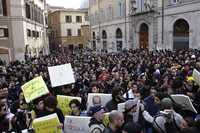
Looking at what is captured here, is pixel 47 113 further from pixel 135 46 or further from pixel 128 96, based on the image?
pixel 135 46

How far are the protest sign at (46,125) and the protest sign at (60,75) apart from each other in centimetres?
329

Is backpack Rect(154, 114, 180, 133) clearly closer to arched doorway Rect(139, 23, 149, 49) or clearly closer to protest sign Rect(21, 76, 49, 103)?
protest sign Rect(21, 76, 49, 103)

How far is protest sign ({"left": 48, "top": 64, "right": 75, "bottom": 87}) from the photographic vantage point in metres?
8.56

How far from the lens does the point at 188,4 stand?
2616 cm

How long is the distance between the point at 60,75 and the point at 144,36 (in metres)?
26.5

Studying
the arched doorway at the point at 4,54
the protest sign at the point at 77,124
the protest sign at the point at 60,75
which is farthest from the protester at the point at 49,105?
the arched doorway at the point at 4,54

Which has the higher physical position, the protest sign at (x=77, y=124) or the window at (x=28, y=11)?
the window at (x=28, y=11)

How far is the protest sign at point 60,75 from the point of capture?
8559mm

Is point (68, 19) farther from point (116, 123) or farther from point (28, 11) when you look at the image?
point (116, 123)

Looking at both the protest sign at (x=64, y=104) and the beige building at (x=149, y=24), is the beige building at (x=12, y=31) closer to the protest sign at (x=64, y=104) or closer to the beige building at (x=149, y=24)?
the beige building at (x=149, y=24)

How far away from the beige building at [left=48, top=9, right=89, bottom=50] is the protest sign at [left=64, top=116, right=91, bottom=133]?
59.4 meters

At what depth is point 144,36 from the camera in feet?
112

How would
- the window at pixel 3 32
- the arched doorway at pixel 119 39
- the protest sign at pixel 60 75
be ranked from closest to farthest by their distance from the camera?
1. the protest sign at pixel 60 75
2. the window at pixel 3 32
3. the arched doorway at pixel 119 39

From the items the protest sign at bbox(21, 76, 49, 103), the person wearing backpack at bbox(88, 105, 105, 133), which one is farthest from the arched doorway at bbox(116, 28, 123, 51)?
the person wearing backpack at bbox(88, 105, 105, 133)
